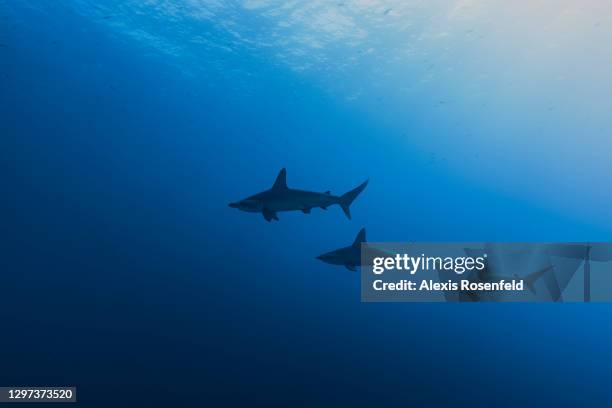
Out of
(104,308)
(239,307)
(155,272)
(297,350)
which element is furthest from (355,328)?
(155,272)

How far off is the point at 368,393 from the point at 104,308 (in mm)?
15909

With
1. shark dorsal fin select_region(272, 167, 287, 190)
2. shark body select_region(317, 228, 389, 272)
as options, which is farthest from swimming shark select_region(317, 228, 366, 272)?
shark dorsal fin select_region(272, 167, 287, 190)

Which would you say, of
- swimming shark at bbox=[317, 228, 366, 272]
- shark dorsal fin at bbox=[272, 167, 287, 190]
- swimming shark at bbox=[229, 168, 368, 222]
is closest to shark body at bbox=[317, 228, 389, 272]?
swimming shark at bbox=[317, 228, 366, 272]

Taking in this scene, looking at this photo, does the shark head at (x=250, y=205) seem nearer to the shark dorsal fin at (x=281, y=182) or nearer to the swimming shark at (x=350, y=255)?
the shark dorsal fin at (x=281, y=182)

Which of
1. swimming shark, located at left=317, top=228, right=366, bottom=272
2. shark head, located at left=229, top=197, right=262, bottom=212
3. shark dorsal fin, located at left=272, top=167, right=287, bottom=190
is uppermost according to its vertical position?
shark dorsal fin, located at left=272, top=167, right=287, bottom=190

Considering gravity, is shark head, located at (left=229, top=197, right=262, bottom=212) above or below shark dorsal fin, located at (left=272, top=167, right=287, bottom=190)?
below

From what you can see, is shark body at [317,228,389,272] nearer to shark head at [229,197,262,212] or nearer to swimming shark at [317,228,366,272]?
swimming shark at [317,228,366,272]

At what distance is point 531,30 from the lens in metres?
22.9

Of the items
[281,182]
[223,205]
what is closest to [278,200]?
[281,182]

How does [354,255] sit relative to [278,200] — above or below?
below

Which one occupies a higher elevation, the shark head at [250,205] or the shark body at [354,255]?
the shark head at [250,205]

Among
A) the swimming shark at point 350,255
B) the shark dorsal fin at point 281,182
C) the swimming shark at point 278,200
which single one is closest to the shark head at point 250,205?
the swimming shark at point 278,200

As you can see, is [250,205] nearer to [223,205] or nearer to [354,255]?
[354,255]

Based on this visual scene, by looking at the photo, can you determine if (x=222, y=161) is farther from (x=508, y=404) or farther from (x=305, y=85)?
(x=508, y=404)
